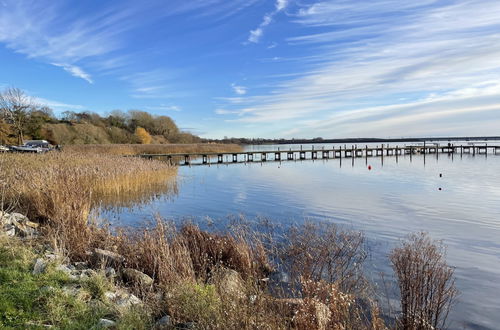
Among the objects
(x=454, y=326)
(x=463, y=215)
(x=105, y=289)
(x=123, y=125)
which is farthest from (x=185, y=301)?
(x=123, y=125)

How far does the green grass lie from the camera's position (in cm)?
399

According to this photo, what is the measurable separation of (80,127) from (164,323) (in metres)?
59.1

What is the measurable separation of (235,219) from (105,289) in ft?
25.7

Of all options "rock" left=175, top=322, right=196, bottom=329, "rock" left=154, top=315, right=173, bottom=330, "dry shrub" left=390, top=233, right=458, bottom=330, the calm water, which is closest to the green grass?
"rock" left=154, top=315, right=173, bottom=330

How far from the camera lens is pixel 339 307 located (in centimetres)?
469

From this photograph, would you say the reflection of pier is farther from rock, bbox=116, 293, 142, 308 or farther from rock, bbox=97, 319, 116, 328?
rock, bbox=97, 319, 116, 328

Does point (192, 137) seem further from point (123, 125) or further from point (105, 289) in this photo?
point (105, 289)

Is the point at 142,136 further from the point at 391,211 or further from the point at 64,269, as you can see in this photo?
the point at 64,269

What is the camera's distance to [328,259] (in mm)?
7395

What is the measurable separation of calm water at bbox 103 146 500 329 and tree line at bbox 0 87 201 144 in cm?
3753

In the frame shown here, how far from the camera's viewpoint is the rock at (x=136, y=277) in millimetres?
5928

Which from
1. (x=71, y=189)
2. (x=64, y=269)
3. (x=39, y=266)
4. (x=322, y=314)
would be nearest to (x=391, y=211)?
(x=322, y=314)

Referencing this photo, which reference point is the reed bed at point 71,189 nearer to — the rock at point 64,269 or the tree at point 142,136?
the rock at point 64,269

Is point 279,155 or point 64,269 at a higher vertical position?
point 279,155
